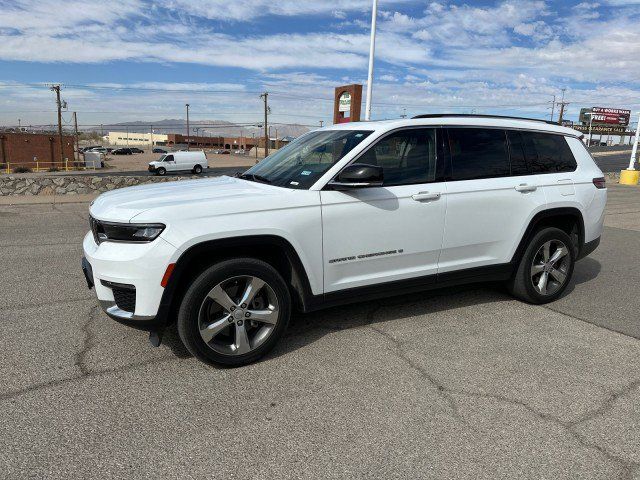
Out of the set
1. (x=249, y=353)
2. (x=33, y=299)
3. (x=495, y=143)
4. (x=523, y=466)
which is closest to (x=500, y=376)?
(x=523, y=466)

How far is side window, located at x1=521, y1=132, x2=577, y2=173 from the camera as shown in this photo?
4.72 meters

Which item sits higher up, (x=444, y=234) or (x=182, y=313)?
(x=444, y=234)

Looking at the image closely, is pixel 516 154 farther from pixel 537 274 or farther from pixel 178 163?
pixel 178 163

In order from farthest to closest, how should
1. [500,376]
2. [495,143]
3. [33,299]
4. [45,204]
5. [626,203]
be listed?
[626,203], [45,204], [33,299], [495,143], [500,376]

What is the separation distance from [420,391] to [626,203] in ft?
47.2

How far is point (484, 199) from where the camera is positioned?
4.30 metres

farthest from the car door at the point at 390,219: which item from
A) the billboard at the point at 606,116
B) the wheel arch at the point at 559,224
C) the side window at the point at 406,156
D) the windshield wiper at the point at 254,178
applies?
the billboard at the point at 606,116

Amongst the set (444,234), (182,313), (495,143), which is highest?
(495,143)

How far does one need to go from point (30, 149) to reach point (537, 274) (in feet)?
219

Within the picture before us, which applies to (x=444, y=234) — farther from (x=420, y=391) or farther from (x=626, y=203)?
(x=626, y=203)

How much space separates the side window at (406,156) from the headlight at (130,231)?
166 centimetres

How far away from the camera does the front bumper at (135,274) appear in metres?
3.12

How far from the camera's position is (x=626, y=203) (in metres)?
14.5

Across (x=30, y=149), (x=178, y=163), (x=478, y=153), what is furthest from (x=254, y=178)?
(x=30, y=149)
